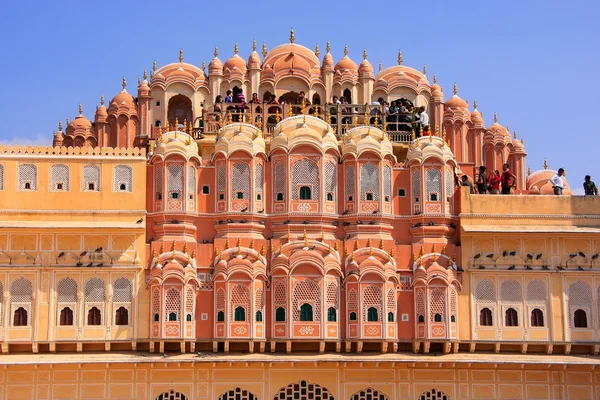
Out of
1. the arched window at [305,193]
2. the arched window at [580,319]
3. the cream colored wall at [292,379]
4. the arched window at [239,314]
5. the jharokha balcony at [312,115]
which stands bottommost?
the cream colored wall at [292,379]

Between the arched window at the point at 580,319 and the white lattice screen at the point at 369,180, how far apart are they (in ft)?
23.6

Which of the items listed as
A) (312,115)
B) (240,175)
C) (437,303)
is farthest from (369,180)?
(437,303)

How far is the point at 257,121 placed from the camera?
3584 cm

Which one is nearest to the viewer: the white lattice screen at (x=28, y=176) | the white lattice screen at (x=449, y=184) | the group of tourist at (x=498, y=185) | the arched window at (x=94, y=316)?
the arched window at (x=94, y=316)

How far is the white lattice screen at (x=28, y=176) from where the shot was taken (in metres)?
32.0

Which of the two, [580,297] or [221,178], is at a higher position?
[221,178]

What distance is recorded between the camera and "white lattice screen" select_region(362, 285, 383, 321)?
104 feet

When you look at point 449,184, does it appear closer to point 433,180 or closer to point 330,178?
point 433,180

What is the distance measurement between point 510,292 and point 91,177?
44.2ft

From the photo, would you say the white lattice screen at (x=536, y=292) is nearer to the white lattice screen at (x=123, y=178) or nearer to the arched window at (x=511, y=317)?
the arched window at (x=511, y=317)

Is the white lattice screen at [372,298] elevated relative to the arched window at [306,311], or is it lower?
elevated

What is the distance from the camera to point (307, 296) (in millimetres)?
31609

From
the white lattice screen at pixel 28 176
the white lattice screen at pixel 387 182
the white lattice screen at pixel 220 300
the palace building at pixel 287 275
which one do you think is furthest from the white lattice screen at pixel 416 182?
the white lattice screen at pixel 28 176

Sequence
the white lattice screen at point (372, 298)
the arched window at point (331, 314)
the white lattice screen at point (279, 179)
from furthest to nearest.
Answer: the white lattice screen at point (279, 179)
the white lattice screen at point (372, 298)
the arched window at point (331, 314)
